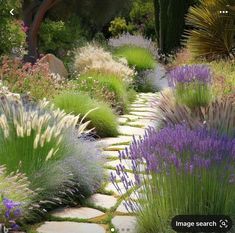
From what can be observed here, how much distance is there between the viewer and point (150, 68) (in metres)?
15.1

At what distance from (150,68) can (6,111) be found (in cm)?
1068

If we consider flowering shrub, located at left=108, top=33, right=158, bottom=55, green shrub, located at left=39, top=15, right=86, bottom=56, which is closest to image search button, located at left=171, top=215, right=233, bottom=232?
flowering shrub, located at left=108, top=33, right=158, bottom=55

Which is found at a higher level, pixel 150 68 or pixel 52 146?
pixel 52 146

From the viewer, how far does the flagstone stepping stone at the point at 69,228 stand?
12.8 ft

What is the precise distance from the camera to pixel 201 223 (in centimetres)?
321

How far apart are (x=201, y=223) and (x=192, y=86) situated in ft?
13.2

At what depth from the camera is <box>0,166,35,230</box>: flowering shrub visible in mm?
3656

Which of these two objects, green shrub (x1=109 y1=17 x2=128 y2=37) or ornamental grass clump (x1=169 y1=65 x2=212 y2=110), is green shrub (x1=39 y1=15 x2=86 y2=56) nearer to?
green shrub (x1=109 y1=17 x2=128 y2=37)

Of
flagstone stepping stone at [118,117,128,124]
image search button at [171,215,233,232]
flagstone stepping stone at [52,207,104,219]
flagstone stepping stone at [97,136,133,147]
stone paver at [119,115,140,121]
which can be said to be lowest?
stone paver at [119,115,140,121]

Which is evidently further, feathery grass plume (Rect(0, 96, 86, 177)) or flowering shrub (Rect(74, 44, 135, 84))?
flowering shrub (Rect(74, 44, 135, 84))

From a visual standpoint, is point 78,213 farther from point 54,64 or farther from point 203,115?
point 54,64

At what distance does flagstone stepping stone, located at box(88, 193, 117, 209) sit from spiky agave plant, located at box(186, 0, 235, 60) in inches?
331

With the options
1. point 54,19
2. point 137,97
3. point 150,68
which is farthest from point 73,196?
point 54,19

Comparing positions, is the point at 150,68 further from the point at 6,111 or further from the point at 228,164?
the point at 228,164
